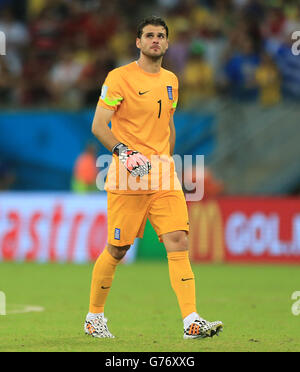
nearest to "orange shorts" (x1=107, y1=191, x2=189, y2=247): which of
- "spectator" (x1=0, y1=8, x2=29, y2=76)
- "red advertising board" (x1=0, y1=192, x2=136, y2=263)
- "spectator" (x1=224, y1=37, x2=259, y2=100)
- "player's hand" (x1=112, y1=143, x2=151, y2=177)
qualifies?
"player's hand" (x1=112, y1=143, x2=151, y2=177)

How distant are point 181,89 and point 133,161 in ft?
39.3

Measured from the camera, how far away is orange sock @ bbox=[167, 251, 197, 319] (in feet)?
25.9

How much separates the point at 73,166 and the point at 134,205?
13287mm

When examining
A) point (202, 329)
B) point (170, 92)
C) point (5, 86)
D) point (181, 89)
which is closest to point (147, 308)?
point (202, 329)

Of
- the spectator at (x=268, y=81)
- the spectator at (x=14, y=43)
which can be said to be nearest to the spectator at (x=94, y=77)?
the spectator at (x=14, y=43)

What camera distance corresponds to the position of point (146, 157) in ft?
26.2

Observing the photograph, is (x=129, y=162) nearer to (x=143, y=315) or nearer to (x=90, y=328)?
(x=90, y=328)

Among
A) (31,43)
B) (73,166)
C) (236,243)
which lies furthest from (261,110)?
(31,43)

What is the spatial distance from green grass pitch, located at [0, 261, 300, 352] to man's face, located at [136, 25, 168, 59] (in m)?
2.41

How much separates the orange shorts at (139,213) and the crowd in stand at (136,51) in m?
11.1

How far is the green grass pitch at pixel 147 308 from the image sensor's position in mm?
7703

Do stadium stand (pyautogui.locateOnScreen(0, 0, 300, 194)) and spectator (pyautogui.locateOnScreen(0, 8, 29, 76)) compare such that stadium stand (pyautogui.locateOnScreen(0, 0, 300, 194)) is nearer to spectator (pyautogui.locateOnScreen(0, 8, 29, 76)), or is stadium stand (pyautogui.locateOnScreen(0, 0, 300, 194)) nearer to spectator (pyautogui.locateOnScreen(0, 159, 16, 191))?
spectator (pyautogui.locateOnScreen(0, 8, 29, 76))

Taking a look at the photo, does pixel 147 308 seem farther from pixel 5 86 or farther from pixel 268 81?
pixel 5 86

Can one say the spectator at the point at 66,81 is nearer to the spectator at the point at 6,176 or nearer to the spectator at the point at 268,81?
the spectator at the point at 6,176
